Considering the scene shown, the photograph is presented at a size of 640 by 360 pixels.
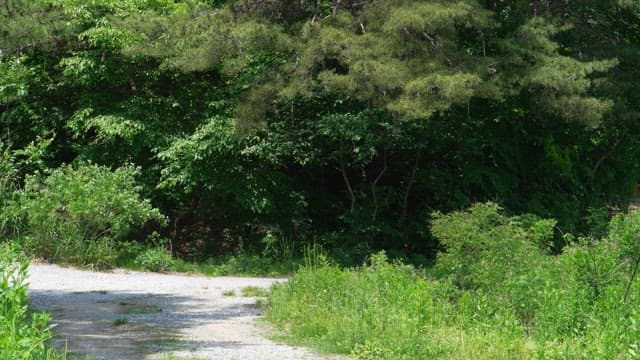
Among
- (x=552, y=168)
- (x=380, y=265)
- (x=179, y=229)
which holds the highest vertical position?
(x=380, y=265)

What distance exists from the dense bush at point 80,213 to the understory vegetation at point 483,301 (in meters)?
6.31

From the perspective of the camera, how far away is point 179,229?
21.2m

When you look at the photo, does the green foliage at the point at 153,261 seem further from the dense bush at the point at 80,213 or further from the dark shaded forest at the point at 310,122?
the dark shaded forest at the point at 310,122

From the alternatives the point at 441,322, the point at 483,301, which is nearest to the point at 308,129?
the point at 483,301

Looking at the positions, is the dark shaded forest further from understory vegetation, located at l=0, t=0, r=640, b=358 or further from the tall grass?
the tall grass

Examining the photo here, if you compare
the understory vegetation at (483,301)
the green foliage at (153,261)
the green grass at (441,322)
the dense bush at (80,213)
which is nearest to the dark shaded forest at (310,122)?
the dense bush at (80,213)

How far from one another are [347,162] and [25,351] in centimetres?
1397

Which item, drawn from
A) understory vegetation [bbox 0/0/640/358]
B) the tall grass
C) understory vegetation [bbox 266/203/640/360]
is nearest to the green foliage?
understory vegetation [bbox 0/0/640/358]

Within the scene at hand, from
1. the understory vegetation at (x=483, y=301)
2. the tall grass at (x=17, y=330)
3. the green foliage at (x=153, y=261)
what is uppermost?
the tall grass at (x=17, y=330)

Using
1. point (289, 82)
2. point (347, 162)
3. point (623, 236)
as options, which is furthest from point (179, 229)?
point (623, 236)

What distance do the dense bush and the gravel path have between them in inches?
22.2

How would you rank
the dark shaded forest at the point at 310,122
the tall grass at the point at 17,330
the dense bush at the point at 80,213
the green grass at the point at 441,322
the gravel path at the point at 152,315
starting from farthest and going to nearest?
the dense bush at the point at 80,213 < the dark shaded forest at the point at 310,122 < the gravel path at the point at 152,315 < the green grass at the point at 441,322 < the tall grass at the point at 17,330

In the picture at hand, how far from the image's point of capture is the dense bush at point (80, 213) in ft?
54.8

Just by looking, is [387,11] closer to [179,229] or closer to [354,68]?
[354,68]
